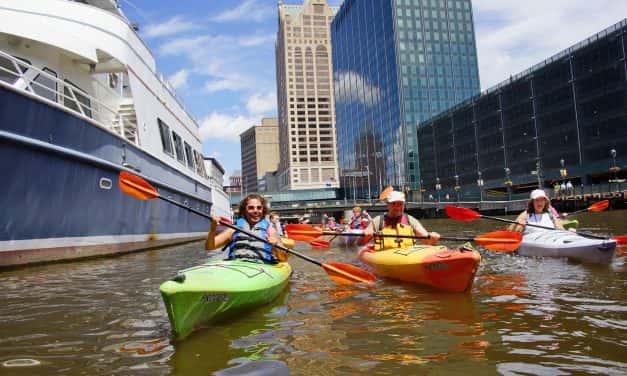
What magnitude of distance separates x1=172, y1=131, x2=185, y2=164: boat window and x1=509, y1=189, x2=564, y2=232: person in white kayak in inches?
551

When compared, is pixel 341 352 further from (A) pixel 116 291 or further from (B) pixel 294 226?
(B) pixel 294 226

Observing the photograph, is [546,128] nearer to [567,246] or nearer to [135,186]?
[567,246]

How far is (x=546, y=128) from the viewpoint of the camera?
176 feet

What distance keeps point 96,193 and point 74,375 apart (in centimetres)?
865

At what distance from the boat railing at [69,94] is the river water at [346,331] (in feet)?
14.6

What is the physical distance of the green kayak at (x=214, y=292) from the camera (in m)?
3.93

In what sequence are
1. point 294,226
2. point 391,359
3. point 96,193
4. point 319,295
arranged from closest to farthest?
1. point 391,359
2. point 319,295
3. point 294,226
4. point 96,193

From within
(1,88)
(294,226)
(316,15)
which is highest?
(316,15)

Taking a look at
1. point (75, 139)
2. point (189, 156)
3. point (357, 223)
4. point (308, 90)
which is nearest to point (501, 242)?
point (75, 139)

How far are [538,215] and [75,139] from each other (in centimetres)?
1051

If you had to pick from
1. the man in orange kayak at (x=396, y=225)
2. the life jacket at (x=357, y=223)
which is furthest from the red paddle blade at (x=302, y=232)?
the life jacket at (x=357, y=223)

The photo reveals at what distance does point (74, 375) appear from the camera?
10.7 ft

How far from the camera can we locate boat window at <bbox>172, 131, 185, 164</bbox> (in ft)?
63.1

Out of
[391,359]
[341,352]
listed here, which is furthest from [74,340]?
[391,359]
